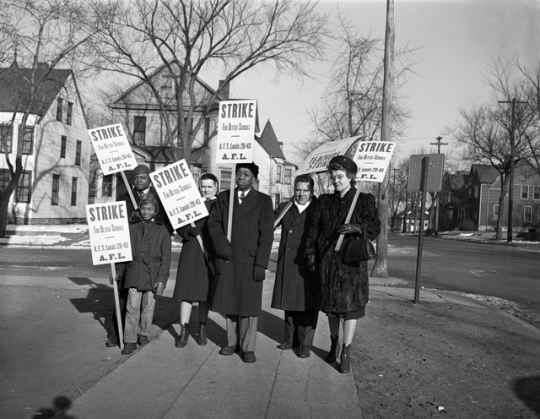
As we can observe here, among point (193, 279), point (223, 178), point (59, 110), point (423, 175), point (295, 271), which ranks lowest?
point (193, 279)

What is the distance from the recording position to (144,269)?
5.69 m

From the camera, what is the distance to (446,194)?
79.9 m

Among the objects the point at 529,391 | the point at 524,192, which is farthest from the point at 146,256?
the point at 524,192

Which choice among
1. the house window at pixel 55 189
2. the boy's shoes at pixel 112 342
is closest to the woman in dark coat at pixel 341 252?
the boy's shoes at pixel 112 342

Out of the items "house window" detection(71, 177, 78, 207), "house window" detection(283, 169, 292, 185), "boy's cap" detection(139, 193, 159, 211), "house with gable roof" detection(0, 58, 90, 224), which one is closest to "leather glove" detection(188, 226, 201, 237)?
"boy's cap" detection(139, 193, 159, 211)

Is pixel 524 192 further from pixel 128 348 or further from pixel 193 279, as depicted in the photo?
pixel 128 348

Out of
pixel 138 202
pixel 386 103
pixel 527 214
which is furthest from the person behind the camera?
pixel 527 214

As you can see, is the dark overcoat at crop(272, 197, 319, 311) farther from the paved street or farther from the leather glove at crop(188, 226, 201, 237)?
the paved street

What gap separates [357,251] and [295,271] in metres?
0.91

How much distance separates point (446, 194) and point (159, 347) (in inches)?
3102

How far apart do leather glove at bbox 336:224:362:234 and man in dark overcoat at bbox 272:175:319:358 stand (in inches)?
27.3

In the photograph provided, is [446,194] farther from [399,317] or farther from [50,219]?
[399,317]

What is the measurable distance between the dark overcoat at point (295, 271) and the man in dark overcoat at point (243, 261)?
33cm

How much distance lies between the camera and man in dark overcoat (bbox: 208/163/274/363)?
5.35 meters
